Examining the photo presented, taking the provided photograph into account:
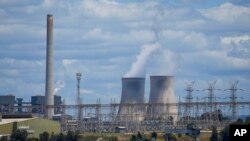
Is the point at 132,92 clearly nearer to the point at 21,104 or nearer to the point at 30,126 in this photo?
the point at 30,126

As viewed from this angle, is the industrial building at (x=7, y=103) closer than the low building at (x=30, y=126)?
No

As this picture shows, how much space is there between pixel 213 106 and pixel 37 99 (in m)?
32.7

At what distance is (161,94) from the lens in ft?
289

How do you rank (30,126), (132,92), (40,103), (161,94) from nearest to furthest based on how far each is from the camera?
(30,126) → (161,94) → (132,92) → (40,103)

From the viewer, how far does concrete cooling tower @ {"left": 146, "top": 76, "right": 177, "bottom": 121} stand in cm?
8531

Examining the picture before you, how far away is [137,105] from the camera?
93.8 metres

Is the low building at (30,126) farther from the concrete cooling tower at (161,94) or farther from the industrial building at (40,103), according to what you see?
the industrial building at (40,103)

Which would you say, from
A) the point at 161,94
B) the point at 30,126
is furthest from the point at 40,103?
the point at 30,126

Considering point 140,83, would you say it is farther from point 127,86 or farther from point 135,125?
point 135,125

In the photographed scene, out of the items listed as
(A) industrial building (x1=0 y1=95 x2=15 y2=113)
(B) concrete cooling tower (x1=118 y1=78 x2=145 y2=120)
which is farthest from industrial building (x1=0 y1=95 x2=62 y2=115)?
(B) concrete cooling tower (x1=118 y1=78 x2=145 y2=120)

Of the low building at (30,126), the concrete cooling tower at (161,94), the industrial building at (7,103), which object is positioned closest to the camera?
the low building at (30,126)

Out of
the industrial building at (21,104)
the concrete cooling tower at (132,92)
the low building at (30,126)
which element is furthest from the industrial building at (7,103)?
the low building at (30,126)

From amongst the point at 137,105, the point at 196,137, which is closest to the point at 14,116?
the point at 137,105

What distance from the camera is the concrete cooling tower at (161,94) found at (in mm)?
85312
